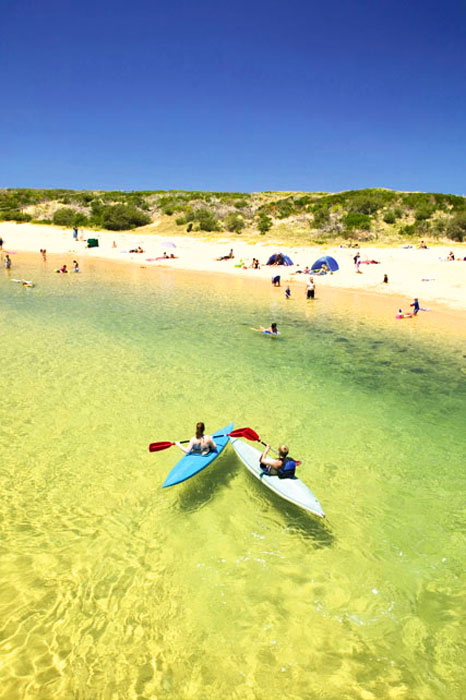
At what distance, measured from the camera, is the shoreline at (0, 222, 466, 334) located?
1341 inches

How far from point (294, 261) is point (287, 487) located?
138ft

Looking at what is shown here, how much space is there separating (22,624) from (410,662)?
5.76 metres

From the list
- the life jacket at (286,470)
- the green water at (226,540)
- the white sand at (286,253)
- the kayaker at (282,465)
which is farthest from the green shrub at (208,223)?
the life jacket at (286,470)

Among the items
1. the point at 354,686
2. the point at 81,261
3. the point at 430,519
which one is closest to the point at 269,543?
the point at 354,686

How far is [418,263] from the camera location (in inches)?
1598

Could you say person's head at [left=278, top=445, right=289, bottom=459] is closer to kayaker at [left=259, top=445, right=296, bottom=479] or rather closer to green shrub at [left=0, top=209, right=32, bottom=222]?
kayaker at [left=259, top=445, right=296, bottom=479]

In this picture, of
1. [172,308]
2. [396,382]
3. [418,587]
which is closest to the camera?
[418,587]

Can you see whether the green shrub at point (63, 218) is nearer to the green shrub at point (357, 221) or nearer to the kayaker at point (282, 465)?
the green shrub at point (357, 221)

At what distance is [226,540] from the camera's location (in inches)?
309

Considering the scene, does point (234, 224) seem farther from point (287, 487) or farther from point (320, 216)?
point (287, 487)

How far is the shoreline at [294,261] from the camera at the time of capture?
3406cm

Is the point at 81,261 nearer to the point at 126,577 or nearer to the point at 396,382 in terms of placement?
the point at 396,382

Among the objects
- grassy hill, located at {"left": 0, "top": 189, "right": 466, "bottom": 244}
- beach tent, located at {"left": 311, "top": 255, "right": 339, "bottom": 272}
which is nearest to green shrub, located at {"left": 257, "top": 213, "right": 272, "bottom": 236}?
grassy hill, located at {"left": 0, "top": 189, "right": 466, "bottom": 244}

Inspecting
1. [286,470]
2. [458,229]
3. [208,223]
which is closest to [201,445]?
[286,470]
